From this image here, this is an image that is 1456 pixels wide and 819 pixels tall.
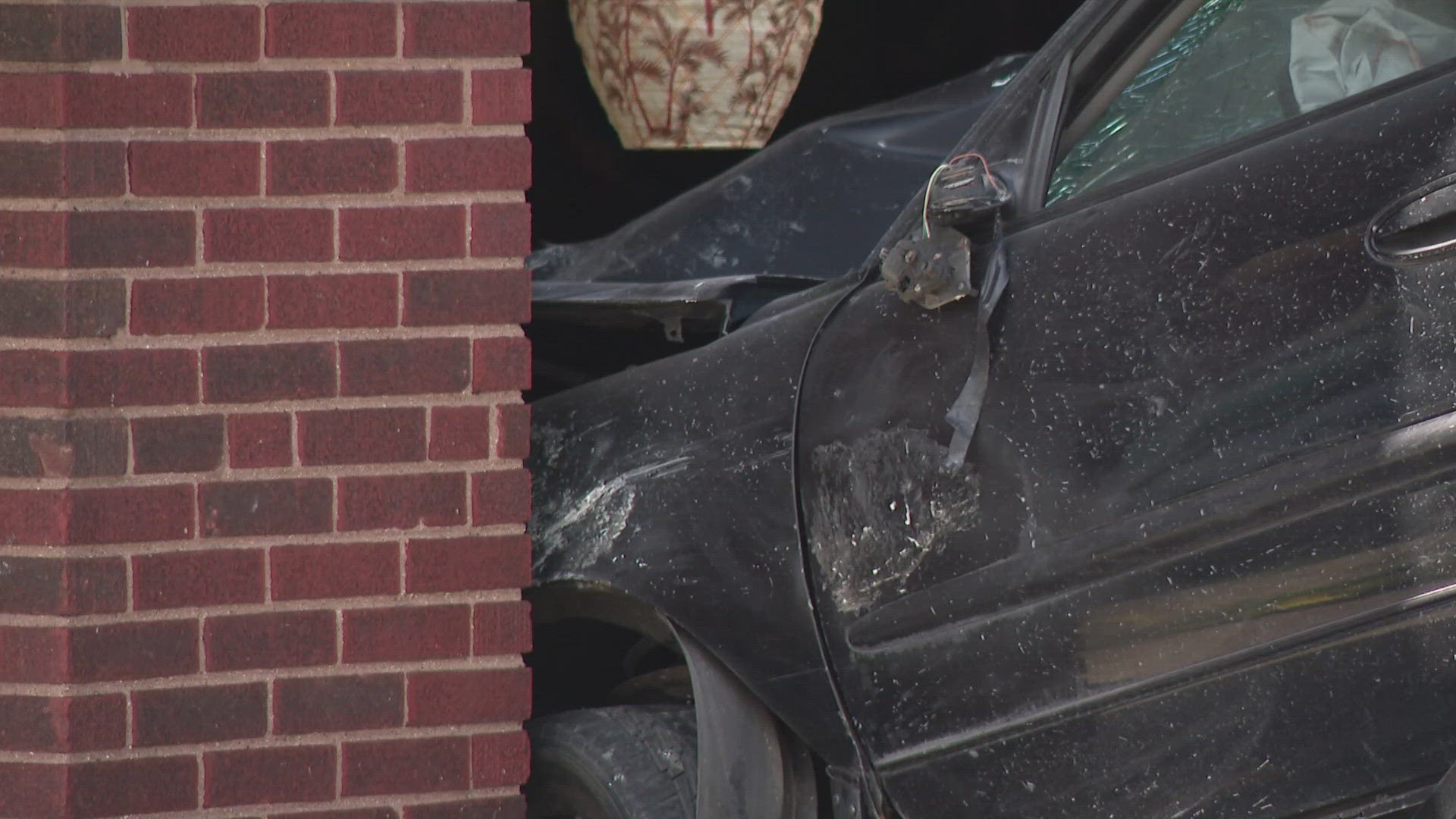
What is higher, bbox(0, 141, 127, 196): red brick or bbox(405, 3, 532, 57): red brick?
bbox(405, 3, 532, 57): red brick

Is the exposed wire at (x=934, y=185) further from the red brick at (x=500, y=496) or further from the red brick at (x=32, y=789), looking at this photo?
the red brick at (x=32, y=789)

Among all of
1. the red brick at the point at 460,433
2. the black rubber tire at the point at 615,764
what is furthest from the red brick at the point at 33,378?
the black rubber tire at the point at 615,764

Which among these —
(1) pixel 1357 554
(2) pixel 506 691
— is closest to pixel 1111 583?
(1) pixel 1357 554

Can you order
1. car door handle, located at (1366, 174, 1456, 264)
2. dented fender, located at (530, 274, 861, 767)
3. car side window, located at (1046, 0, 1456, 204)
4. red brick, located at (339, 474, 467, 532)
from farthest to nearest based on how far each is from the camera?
1. red brick, located at (339, 474, 467, 532)
2. dented fender, located at (530, 274, 861, 767)
3. car side window, located at (1046, 0, 1456, 204)
4. car door handle, located at (1366, 174, 1456, 264)

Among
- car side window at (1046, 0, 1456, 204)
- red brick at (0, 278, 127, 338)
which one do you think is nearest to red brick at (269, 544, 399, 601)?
red brick at (0, 278, 127, 338)

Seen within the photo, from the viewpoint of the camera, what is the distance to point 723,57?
3766mm

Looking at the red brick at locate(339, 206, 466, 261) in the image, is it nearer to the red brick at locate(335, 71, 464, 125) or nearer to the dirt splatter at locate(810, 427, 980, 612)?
the red brick at locate(335, 71, 464, 125)

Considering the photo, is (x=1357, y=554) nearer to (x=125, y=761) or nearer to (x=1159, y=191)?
(x=1159, y=191)

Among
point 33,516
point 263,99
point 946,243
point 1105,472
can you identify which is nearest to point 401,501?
point 33,516

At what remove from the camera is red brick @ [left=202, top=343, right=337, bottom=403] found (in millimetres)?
2750

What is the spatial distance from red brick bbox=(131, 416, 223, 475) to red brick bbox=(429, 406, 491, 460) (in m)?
0.34

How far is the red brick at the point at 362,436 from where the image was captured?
9.18 ft

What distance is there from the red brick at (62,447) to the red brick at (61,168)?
0.36m

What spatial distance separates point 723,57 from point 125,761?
6.33 ft
